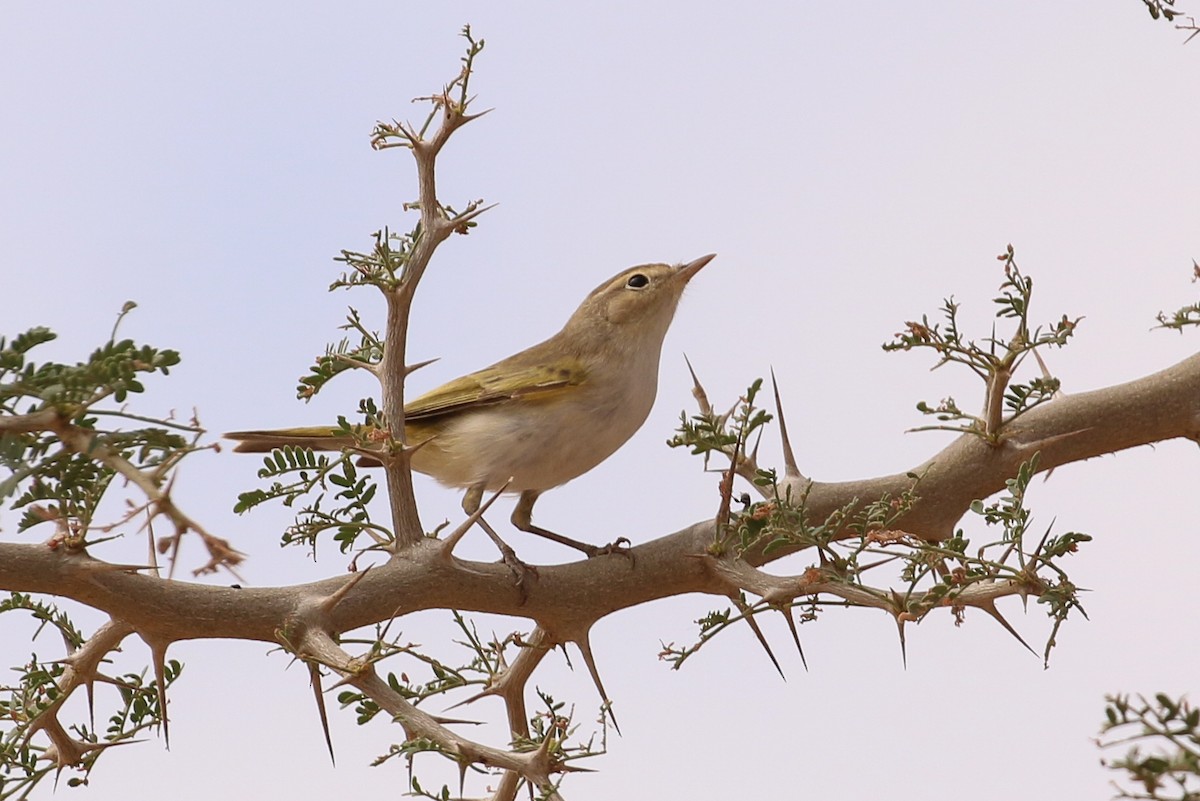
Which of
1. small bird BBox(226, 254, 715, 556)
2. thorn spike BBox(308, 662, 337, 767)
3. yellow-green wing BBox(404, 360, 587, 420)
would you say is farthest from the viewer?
yellow-green wing BBox(404, 360, 587, 420)

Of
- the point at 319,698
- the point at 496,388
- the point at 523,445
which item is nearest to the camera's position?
the point at 319,698

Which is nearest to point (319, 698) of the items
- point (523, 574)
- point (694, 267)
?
point (523, 574)

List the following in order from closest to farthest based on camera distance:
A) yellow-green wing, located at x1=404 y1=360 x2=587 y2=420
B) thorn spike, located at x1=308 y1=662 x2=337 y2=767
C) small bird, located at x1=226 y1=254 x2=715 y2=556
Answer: thorn spike, located at x1=308 y1=662 x2=337 y2=767 → small bird, located at x1=226 y1=254 x2=715 y2=556 → yellow-green wing, located at x1=404 y1=360 x2=587 y2=420

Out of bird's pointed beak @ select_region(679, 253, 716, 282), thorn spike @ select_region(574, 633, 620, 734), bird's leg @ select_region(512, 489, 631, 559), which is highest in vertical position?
bird's pointed beak @ select_region(679, 253, 716, 282)

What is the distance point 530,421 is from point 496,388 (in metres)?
0.30

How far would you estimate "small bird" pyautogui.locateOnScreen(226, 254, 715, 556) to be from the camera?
21.5 ft

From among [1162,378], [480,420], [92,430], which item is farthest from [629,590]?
[92,430]

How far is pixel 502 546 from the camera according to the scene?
229 inches

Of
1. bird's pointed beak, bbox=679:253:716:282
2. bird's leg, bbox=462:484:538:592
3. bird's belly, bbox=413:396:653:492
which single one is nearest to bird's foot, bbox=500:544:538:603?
bird's leg, bbox=462:484:538:592

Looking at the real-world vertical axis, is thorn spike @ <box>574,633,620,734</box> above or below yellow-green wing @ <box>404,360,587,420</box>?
below

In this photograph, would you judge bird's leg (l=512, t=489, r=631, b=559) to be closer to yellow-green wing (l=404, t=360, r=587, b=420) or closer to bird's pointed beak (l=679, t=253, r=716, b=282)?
yellow-green wing (l=404, t=360, r=587, b=420)

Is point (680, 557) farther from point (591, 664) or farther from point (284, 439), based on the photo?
point (284, 439)

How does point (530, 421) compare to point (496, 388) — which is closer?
point (530, 421)

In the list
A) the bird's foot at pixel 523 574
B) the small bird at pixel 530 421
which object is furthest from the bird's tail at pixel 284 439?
the bird's foot at pixel 523 574
